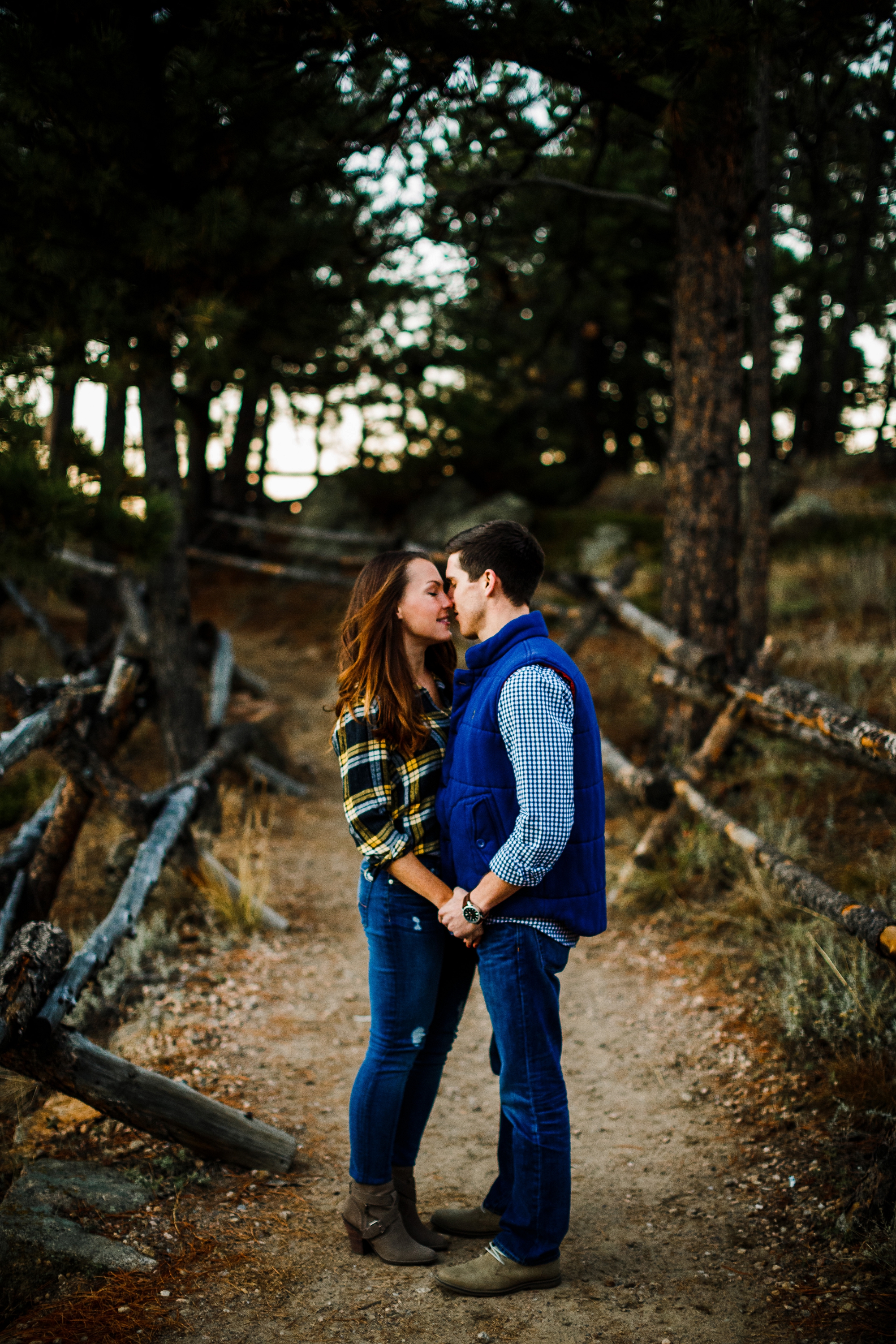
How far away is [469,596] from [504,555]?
14 cm

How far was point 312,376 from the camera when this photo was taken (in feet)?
35.3

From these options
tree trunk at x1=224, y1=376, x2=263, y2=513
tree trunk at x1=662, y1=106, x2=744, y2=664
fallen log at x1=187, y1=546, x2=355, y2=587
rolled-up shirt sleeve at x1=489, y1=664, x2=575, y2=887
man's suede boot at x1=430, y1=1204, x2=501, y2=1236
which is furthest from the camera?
tree trunk at x1=224, y1=376, x2=263, y2=513

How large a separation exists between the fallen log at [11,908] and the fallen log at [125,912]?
1.57 feet

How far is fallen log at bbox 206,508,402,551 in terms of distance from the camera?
11.3 m

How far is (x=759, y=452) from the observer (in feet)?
22.7

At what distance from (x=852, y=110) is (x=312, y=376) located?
6.02 m

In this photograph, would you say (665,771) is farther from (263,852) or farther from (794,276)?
(794,276)

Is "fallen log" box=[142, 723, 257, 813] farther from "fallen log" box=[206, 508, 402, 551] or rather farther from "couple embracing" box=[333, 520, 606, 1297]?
"fallen log" box=[206, 508, 402, 551]

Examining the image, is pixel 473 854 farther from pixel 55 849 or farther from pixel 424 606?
pixel 55 849

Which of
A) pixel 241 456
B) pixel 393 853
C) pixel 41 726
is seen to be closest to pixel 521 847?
pixel 393 853

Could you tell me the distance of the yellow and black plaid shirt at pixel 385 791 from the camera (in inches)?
93.3

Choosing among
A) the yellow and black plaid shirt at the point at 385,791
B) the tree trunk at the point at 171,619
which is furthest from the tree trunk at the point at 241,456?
the yellow and black plaid shirt at the point at 385,791

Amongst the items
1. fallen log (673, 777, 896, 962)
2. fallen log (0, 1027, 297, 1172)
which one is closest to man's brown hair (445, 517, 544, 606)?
fallen log (673, 777, 896, 962)

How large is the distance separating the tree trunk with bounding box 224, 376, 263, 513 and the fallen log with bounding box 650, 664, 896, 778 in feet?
30.2
